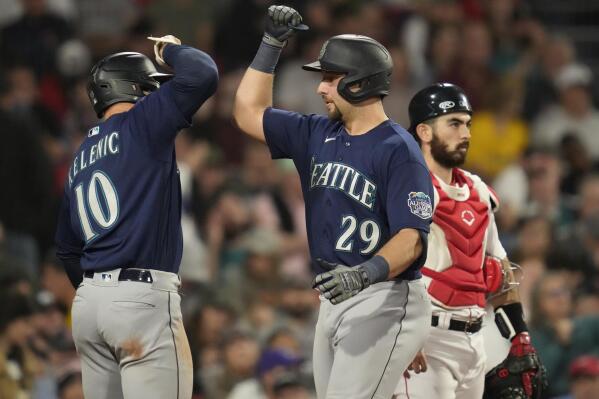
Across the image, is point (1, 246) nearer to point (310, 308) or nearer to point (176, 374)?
point (310, 308)

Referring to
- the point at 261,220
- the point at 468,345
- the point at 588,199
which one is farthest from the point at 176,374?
the point at 588,199

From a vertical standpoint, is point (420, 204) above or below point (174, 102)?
below

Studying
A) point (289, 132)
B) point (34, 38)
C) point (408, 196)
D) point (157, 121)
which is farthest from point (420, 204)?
point (34, 38)

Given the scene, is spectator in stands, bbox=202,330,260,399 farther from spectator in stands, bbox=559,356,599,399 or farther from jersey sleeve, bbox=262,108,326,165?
jersey sleeve, bbox=262,108,326,165

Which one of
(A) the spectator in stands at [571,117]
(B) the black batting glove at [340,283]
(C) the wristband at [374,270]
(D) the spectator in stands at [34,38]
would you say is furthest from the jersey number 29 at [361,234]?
(D) the spectator in stands at [34,38]

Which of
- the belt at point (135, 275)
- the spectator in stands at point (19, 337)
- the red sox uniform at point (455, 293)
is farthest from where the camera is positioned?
the spectator in stands at point (19, 337)

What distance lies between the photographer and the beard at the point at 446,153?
6.14 metres

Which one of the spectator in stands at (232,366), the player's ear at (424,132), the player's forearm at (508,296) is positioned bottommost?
the spectator in stands at (232,366)

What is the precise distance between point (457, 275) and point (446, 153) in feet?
1.89

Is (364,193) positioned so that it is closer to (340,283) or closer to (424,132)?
(340,283)

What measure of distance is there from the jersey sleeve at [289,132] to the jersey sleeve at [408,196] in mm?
514

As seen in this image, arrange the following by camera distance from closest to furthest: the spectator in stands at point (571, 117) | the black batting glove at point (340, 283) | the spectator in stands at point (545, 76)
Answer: the black batting glove at point (340, 283) → the spectator in stands at point (571, 117) → the spectator in stands at point (545, 76)

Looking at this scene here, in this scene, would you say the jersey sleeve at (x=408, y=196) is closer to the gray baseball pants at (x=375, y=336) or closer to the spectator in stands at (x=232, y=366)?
the gray baseball pants at (x=375, y=336)

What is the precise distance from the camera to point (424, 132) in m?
6.21
